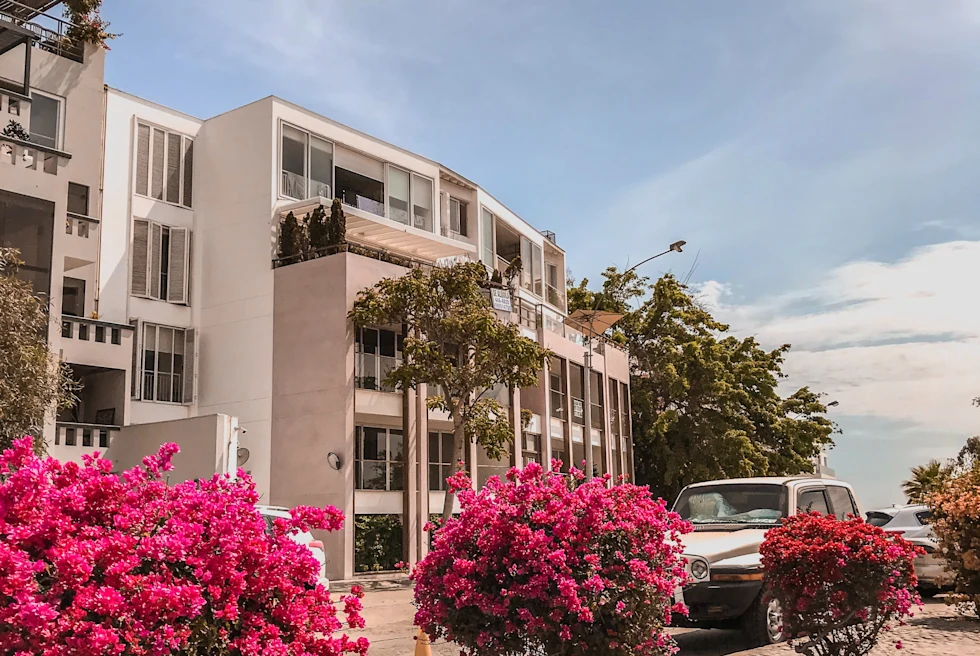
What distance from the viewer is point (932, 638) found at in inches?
440

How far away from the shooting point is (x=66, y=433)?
77.5 feet

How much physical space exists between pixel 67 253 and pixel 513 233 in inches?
887

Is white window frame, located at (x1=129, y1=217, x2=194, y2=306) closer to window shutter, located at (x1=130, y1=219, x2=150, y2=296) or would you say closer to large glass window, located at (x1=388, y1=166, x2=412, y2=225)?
window shutter, located at (x1=130, y1=219, x2=150, y2=296)

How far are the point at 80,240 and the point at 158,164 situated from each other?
20.3ft

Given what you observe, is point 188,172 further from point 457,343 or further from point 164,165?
point 457,343

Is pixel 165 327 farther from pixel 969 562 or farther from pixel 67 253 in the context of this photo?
pixel 969 562

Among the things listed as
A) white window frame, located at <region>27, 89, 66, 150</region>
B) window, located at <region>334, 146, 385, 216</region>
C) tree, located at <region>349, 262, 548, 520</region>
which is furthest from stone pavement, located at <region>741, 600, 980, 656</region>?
window, located at <region>334, 146, 385, 216</region>

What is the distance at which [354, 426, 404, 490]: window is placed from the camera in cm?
2914

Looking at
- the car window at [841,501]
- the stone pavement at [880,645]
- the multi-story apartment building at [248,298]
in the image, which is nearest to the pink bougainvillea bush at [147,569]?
the stone pavement at [880,645]

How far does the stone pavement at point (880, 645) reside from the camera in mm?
10617

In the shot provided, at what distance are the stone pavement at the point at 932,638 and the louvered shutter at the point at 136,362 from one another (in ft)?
73.6

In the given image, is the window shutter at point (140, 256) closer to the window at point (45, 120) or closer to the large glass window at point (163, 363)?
the large glass window at point (163, 363)

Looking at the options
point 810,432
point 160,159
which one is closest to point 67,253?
point 160,159

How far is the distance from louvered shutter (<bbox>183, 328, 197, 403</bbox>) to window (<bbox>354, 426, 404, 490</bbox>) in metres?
5.75
